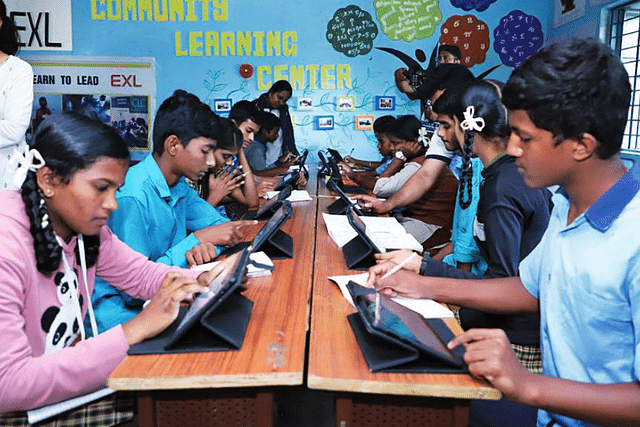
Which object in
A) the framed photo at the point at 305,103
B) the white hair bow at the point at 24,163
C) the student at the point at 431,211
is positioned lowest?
the student at the point at 431,211

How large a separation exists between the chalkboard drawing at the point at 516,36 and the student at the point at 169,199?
4.39 metres

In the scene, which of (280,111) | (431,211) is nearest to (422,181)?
(431,211)

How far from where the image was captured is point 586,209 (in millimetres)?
1076

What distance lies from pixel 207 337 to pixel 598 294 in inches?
29.1

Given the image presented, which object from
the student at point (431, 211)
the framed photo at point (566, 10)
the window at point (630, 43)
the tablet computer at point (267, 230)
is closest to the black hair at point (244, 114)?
the student at point (431, 211)

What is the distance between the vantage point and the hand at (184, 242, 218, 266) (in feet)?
5.99

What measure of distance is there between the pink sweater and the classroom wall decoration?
4.78 m

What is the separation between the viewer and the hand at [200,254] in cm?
183

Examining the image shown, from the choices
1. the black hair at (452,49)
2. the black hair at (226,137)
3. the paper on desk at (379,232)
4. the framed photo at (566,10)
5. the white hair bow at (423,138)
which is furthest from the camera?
the black hair at (452,49)

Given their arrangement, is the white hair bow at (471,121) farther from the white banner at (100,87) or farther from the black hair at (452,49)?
the white banner at (100,87)

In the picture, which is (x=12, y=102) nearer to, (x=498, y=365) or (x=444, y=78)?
(x=444, y=78)

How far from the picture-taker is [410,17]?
5.78 metres

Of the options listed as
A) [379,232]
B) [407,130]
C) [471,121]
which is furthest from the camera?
[407,130]

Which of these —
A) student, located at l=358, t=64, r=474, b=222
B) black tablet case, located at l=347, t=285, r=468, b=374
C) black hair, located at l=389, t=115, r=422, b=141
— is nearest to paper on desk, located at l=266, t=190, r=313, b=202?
student, located at l=358, t=64, r=474, b=222
